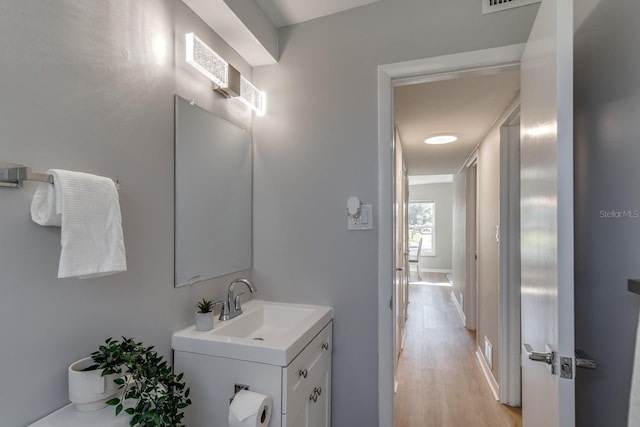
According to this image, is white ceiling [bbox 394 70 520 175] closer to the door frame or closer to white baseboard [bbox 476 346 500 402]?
the door frame

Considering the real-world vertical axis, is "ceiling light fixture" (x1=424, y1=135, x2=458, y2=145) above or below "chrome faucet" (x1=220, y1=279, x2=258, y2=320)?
above

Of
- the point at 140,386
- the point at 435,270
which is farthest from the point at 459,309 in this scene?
the point at 140,386

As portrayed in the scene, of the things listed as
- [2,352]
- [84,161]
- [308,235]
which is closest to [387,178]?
[308,235]

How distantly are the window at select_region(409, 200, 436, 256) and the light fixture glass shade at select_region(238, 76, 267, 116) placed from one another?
24.3 ft

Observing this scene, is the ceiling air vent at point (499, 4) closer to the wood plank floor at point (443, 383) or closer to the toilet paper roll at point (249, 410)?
the toilet paper roll at point (249, 410)

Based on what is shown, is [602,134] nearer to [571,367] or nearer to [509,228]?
[571,367]

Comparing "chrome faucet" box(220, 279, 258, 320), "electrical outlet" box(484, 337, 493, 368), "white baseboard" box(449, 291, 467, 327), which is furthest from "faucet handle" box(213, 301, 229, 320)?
"white baseboard" box(449, 291, 467, 327)

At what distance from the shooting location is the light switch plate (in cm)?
157

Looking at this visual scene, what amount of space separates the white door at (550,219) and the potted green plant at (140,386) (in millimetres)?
1088

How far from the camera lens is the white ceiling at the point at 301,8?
1.57 meters

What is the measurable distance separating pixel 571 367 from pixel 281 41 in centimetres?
193

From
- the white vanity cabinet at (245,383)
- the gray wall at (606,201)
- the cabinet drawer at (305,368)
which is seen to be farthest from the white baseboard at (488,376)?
the white vanity cabinet at (245,383)

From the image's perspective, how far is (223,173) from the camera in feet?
5.16

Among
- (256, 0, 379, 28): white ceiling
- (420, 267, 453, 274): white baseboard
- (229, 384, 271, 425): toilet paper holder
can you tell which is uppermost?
(256, 0, 379, 28): white ceiling
